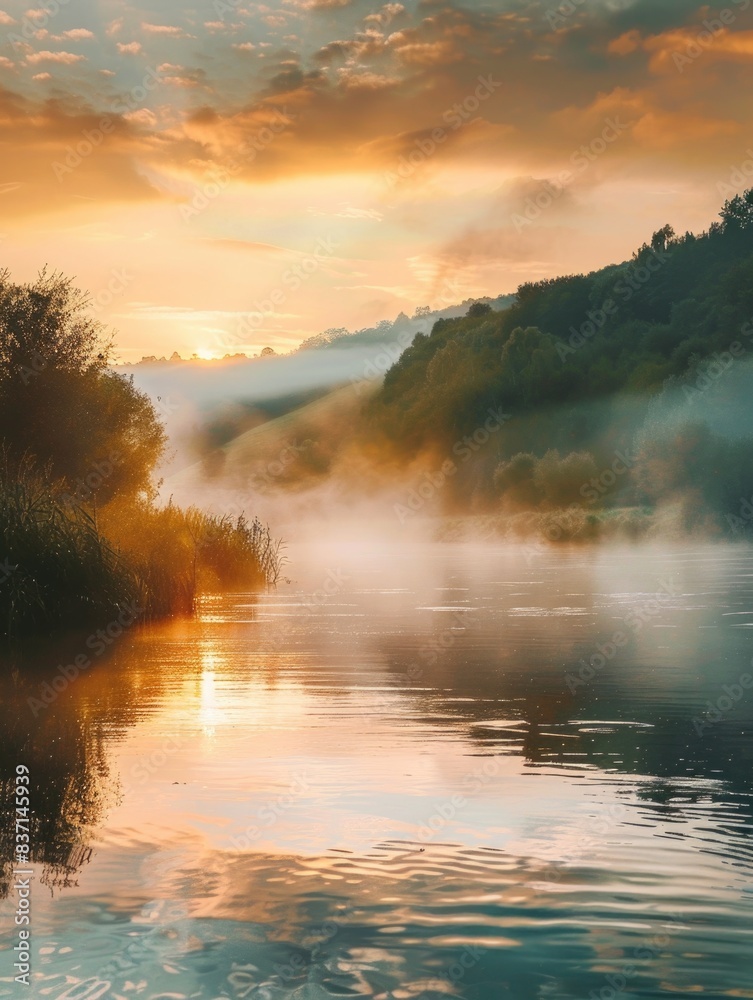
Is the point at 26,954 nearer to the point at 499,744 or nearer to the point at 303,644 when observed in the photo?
the point at 499,744

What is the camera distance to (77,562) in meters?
24.0

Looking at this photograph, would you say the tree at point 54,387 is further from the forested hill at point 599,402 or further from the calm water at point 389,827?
the forested hill at point 599,402

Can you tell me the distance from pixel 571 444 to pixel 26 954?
12949 centimetres

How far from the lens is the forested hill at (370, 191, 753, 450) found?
12888 cm

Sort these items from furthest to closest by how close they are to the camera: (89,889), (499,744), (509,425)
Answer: (509,425) < (499,744) < (89,889)

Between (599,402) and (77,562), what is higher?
(599,402)

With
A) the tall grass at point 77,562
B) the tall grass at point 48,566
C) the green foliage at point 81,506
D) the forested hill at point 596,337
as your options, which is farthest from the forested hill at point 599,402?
the tall grass at point 48,566

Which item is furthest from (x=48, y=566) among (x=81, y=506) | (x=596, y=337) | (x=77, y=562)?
(x=596, y=337)

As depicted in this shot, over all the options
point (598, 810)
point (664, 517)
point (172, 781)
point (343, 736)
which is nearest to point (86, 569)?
point (343, 736)

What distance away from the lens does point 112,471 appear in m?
48.8

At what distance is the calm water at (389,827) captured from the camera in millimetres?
6215

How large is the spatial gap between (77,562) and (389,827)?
52.8ft

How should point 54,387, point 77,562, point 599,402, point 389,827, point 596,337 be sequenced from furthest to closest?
point 596,337 < point 599,402 < point 54,387 < point 77,562 < point 389,827

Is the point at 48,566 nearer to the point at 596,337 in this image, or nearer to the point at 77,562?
the point at 77,562
